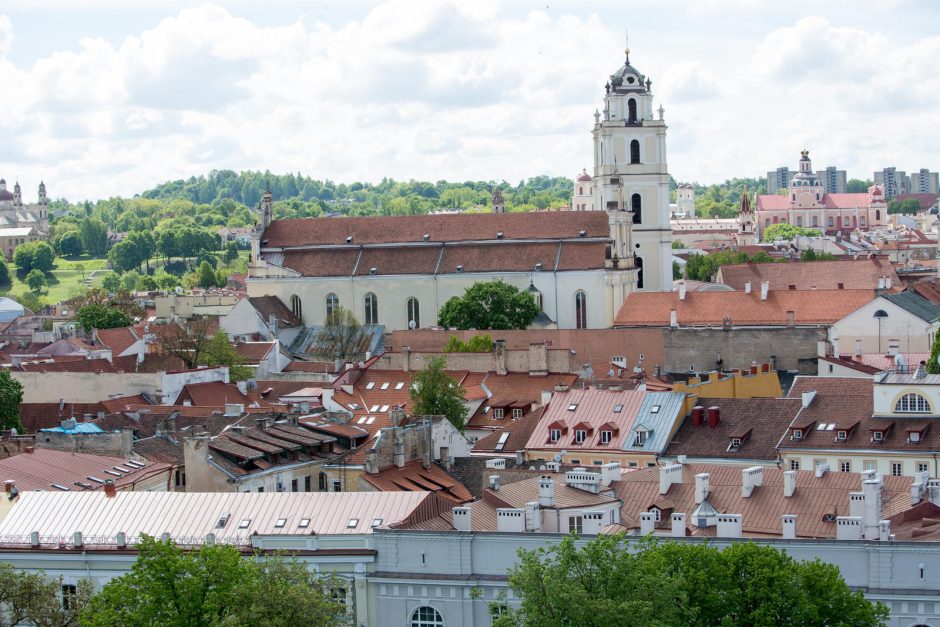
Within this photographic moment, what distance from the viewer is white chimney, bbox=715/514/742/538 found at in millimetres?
37125

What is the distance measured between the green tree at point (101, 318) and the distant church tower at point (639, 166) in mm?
30853

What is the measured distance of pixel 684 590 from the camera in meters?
32.5

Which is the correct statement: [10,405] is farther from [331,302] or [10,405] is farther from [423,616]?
[331,302]

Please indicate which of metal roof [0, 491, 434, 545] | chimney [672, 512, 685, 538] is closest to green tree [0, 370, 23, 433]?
metal roof [0, 491, 434, 545]

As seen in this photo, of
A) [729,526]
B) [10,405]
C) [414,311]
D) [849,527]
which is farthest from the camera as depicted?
[414,311]

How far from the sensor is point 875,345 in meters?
85.1

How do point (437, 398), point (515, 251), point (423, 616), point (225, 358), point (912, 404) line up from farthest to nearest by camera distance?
point (515, 251)
point (225, 358)
point (437, 398)
point (912, 404)
point (423, 616)

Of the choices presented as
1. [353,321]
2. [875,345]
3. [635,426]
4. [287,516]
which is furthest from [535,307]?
[287,516]

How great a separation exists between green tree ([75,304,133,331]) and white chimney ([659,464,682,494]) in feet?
247

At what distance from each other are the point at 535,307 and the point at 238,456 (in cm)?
4937

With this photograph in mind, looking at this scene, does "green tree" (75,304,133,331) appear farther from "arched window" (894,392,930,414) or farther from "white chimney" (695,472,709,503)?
"white chimney" (695,472,709,503)

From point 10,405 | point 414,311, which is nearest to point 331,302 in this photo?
point 414,311

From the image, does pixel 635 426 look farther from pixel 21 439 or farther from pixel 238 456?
pixel 21 439

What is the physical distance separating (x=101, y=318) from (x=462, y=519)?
8050cm
